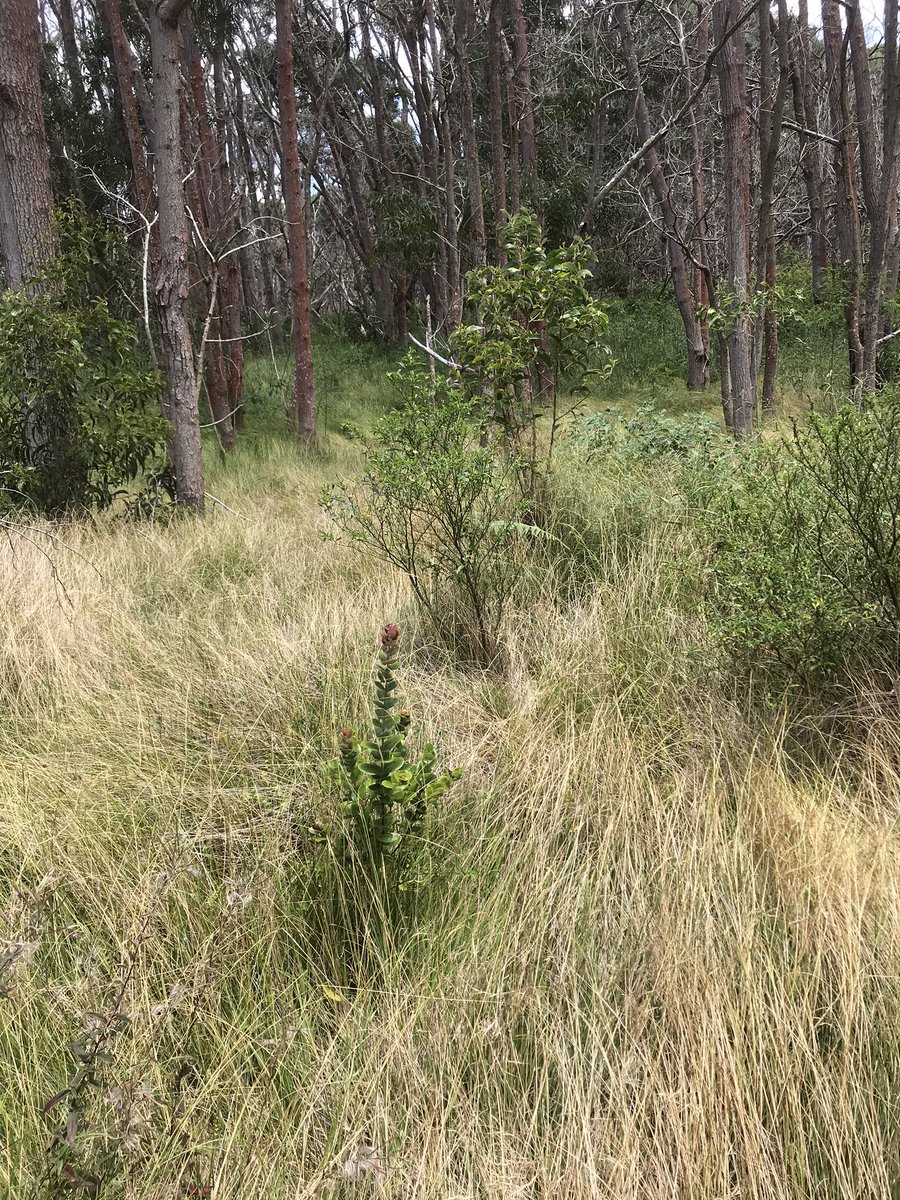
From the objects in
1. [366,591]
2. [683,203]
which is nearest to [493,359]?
[366,591]

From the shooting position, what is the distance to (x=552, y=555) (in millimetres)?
4246

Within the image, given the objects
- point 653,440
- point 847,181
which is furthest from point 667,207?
point 653,440

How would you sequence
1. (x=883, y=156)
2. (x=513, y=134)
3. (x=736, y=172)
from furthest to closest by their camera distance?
(x=513, y=134) < (x=883, y=156) < (x=736, y=172)

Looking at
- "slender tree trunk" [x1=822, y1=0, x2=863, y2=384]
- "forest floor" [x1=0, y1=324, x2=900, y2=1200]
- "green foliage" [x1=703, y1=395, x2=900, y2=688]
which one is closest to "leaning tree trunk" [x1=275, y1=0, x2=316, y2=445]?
"slender tree trunk" [x1=822, y1=0, x2=863, y2=384]

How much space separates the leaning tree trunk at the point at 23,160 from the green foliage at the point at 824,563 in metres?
5.95

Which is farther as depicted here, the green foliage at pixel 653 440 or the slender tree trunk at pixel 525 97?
the slender tree trunk at pixel 525 97

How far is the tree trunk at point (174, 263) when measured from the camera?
5.74 metres

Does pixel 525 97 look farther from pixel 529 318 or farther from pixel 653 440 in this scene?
pixel 529 318

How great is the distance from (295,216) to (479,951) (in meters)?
10.1

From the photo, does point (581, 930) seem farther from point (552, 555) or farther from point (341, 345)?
point (341, 345)

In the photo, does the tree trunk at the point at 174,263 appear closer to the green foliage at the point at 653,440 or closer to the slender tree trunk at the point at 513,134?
the green foliage at the point at 653,440

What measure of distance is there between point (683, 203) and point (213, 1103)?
24318 mm

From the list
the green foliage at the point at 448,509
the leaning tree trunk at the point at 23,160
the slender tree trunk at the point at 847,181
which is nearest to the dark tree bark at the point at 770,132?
the slender tree trunk at the point at 847,181

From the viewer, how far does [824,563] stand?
2.66 meters
